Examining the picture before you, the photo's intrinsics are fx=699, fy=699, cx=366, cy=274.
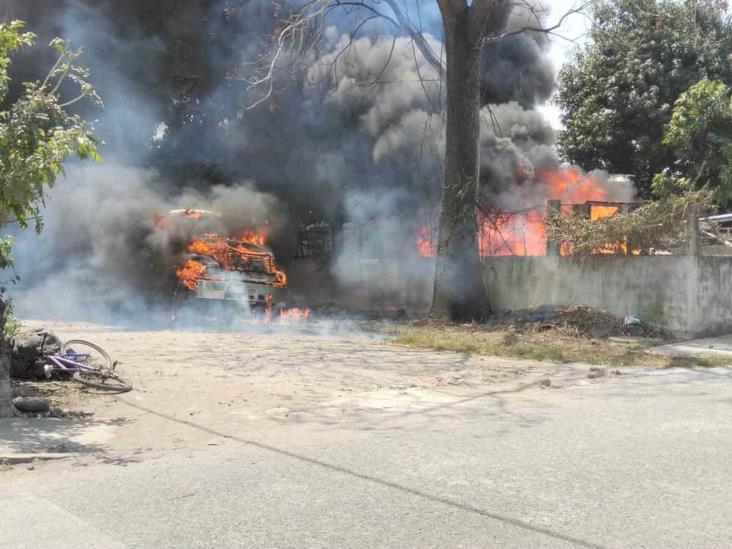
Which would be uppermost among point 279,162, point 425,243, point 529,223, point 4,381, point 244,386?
point 279,162

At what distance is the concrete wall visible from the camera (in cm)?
1172

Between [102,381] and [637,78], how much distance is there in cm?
1587

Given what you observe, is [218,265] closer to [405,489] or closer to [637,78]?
[405,489]

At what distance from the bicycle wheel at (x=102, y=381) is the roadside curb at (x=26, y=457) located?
2287 mm

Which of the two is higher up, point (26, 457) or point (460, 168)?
point (460, 168)

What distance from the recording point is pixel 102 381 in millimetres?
7387

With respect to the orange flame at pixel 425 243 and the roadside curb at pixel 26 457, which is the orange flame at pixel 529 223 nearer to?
the orange flame at pixel 425 243

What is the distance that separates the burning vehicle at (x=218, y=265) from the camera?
1430 cm

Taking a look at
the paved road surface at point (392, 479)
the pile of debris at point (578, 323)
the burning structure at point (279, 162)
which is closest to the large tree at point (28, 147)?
the paved road surface at point (392, 479)

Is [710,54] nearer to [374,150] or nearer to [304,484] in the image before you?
[374,150]

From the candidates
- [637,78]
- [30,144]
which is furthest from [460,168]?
[30,144]

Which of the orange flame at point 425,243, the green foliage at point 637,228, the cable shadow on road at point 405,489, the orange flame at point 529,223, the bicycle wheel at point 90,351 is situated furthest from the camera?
the orange flame at point 425,243

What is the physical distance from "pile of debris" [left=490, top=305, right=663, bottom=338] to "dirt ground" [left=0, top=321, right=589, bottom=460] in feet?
9.26

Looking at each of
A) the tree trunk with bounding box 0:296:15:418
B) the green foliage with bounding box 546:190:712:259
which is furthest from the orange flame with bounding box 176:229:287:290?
the tree trunk with bounding box 0:296:15:418
